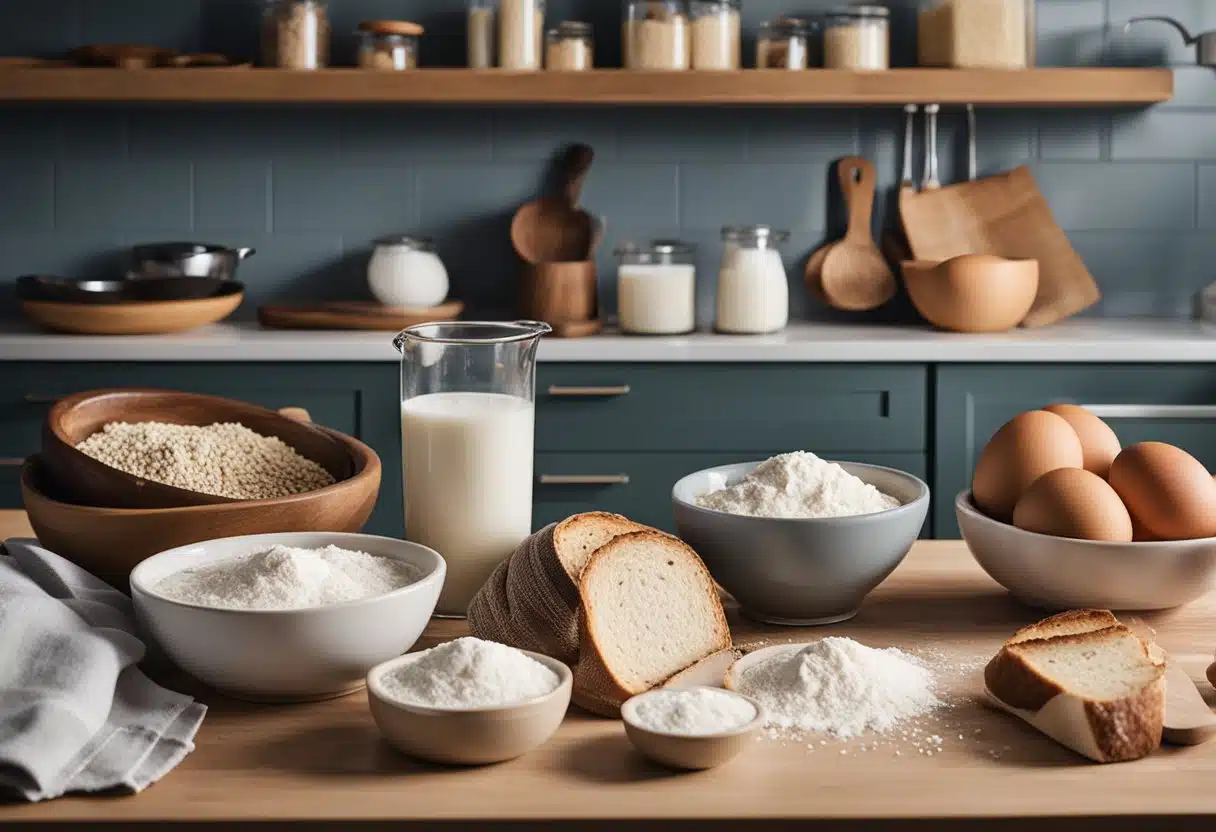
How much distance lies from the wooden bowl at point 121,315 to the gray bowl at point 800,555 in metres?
1.96

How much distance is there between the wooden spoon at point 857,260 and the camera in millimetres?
3254

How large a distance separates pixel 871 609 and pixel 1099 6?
253cm

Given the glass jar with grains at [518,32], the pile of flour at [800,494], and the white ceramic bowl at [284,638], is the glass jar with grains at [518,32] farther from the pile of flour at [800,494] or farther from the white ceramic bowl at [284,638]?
the white ceramic bowl at [284,638]

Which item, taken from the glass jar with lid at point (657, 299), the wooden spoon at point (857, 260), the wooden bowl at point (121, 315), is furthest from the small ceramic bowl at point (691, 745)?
the wooden spoon at point (857, 260)

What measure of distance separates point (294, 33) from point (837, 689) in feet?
8.31

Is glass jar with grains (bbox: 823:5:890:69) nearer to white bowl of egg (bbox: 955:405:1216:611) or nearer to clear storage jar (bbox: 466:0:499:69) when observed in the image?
clear storage jar (bbox: 466:0:499:69)

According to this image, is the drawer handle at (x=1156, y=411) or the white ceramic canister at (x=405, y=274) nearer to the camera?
the drawer handle at (x=1156, y=411)

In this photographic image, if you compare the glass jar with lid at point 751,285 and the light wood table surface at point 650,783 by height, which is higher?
the glass jar with lid at point 751,285

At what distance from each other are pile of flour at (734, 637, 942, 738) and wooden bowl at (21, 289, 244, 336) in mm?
2164

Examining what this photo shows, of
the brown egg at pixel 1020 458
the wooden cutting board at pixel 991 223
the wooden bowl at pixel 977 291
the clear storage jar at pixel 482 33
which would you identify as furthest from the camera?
the wooden cutting board at pixel 991 223

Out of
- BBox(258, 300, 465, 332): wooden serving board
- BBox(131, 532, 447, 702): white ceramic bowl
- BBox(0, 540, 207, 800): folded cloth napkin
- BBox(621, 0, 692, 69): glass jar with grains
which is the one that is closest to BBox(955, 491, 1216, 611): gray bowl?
BBox(131, 532, 447, 702): white ceramic bowl

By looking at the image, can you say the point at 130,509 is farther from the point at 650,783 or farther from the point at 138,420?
the point at 650,783

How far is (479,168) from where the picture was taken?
132 inches

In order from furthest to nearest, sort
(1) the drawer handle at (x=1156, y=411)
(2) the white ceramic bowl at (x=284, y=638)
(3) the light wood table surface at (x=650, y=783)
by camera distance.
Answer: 1. (1) the drawer handle at (x=1156, y=411)
2. (2) the white ceramic bowl at (x=284, y=638)
3. (3) the light wood table surface at (x=650, y=783)
